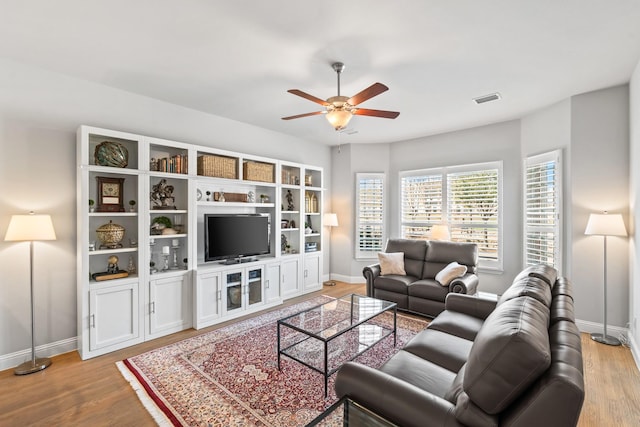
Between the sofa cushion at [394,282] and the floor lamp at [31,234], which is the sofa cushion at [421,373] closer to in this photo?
the sofa cushion at [394,282]

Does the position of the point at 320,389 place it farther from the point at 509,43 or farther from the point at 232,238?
the point at 509,43

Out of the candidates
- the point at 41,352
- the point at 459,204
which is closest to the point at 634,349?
the point at 459,204

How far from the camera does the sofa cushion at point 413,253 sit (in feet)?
15.5

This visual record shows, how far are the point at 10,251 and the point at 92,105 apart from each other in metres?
1.71

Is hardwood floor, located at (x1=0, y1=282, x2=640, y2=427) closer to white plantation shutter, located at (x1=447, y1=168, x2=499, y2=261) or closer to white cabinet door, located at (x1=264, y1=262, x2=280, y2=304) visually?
white cabinet door, located at (x1=264, y1=262, x2=280, y2=304)

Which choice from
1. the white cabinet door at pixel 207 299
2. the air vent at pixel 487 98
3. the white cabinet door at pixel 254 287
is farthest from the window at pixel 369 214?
the white cabinet door at pixel 207 299

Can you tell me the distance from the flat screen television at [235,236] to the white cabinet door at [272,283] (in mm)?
271

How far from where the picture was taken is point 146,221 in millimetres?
3496

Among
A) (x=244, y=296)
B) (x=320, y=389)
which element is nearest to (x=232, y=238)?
(x=244, y=296)

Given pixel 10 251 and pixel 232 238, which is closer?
pixel 10 251

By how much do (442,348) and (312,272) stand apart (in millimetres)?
3501

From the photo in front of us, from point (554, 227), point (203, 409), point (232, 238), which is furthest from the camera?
point (232, 238)

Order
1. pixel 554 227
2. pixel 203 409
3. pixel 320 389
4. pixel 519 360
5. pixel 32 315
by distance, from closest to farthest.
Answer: pixel 519 360
pixel 203 409
pixel 320 389
pixel 32 315
pixel 554 227

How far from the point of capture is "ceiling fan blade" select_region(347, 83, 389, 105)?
244 cm
